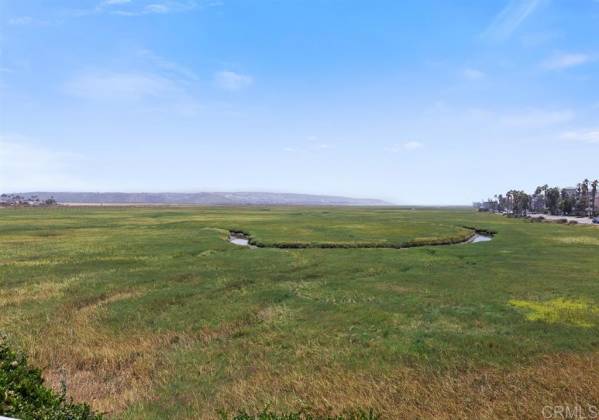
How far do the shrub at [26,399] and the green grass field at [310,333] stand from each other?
135 inches

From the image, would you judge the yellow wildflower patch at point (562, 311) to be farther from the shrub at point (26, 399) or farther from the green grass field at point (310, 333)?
the shrub at point (26, 399)

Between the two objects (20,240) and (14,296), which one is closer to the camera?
(14,296)

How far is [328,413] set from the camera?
40.4ft

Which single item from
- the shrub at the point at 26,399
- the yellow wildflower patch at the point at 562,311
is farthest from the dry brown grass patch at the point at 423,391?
the yellow wildflower patch at the point at 562,311

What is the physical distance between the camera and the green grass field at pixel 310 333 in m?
13.9

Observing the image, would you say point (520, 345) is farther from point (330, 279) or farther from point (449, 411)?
point (330, 279)

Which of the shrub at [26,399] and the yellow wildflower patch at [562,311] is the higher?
the shrub at [26,399]

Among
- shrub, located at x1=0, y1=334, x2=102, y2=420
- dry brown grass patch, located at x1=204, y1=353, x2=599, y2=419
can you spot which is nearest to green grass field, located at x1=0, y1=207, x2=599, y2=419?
dry brown grass patch, located at x1=204, y1=353, x2=599, y2=419

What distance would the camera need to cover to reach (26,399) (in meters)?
9.30

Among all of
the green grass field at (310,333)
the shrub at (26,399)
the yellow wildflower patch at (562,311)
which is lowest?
the green grass field at (310,333)

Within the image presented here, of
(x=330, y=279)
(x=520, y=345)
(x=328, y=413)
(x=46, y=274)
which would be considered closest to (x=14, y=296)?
(x=46, y=274)

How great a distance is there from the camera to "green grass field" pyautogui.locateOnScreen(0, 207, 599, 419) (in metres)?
13.9

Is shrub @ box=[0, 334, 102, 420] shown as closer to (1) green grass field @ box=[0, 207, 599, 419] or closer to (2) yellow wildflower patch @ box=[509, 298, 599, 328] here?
(1) green grass field @ box=[0, 207, 599, 419]

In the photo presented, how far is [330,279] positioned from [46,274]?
27322 mm
